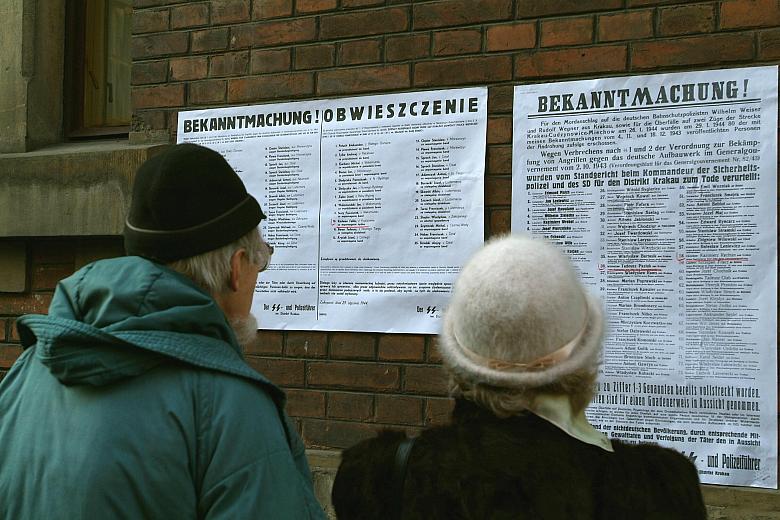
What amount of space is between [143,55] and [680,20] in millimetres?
2262

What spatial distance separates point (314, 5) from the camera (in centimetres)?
333

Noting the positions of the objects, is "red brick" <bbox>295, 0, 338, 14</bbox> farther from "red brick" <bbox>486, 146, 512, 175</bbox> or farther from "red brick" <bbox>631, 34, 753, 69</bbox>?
"red brick" <bbox>631, 34, 753, 69</bbox>

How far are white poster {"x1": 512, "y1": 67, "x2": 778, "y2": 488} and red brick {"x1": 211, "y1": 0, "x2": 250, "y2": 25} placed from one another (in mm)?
1389

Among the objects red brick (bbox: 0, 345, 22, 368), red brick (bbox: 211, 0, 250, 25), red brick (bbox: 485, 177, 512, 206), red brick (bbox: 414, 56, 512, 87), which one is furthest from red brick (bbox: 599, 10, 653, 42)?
red brick (bbox: 0, 345, 22, 368)

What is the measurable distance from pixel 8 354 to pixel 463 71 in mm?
2504

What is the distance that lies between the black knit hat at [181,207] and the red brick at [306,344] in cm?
158

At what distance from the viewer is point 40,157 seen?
12.3ft

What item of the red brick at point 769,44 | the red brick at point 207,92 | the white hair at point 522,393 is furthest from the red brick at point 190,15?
the white hair at point 522,393

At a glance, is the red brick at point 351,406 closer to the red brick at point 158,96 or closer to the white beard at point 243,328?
the white beard at point 243,328

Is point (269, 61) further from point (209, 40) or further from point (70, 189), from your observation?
point (70, 189)

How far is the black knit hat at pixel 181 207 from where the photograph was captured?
5.33ft

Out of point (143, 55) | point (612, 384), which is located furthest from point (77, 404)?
point (143, 55)

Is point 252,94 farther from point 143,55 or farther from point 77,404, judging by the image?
point 77,404

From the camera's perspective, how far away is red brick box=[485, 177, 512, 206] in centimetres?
295
